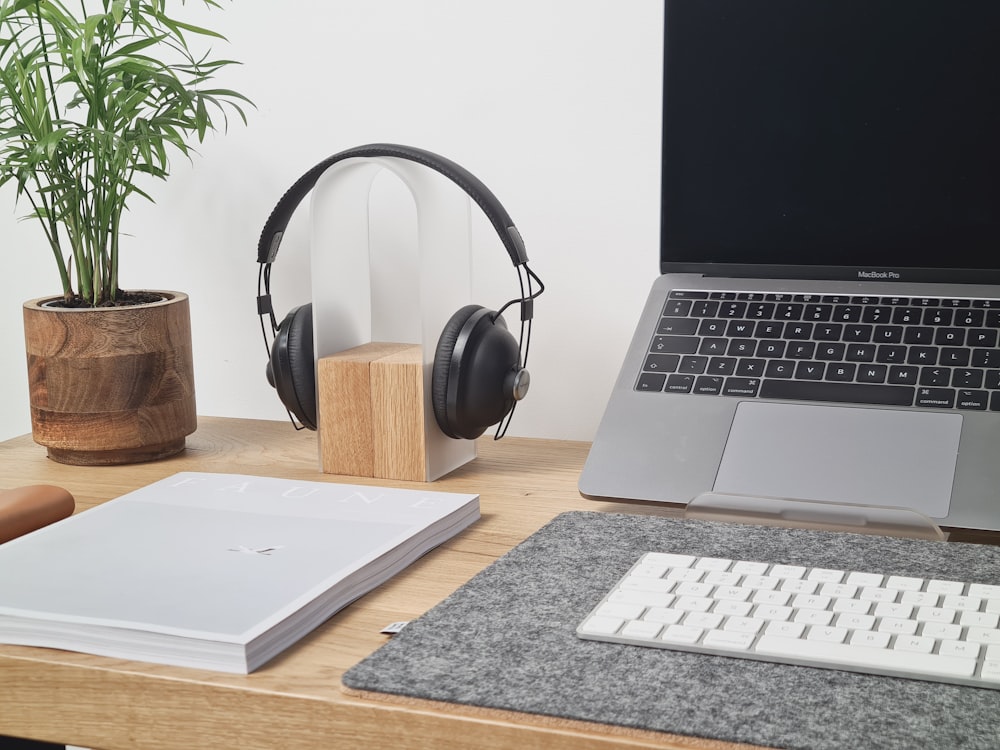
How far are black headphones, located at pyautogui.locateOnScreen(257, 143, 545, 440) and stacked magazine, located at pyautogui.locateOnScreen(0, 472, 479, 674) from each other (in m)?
0.10

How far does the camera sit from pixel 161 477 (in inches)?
33.0

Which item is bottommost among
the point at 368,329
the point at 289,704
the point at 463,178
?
the point at 289,704

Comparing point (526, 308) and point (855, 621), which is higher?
point (526, 308)

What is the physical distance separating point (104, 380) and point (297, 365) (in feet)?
0.52

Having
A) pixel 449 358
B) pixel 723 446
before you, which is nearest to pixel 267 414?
pixel 449 358

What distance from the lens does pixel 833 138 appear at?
79cm

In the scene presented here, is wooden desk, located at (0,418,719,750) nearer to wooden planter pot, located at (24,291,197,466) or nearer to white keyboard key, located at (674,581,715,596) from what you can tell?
white keyboard key, located at (674,581,715,596)

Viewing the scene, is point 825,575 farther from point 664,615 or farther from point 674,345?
point 674,345

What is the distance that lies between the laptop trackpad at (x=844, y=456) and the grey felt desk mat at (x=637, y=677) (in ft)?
0.24

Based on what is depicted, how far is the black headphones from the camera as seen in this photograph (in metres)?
0.79

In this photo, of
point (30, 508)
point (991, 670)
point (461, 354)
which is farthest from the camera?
point (461, 354)

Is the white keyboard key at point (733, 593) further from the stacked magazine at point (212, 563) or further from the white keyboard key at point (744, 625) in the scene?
the stacked magazine at point (212, 563)

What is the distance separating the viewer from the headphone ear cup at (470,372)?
2.58 feet

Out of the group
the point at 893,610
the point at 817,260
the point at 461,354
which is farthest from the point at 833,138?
the point at 893,610
